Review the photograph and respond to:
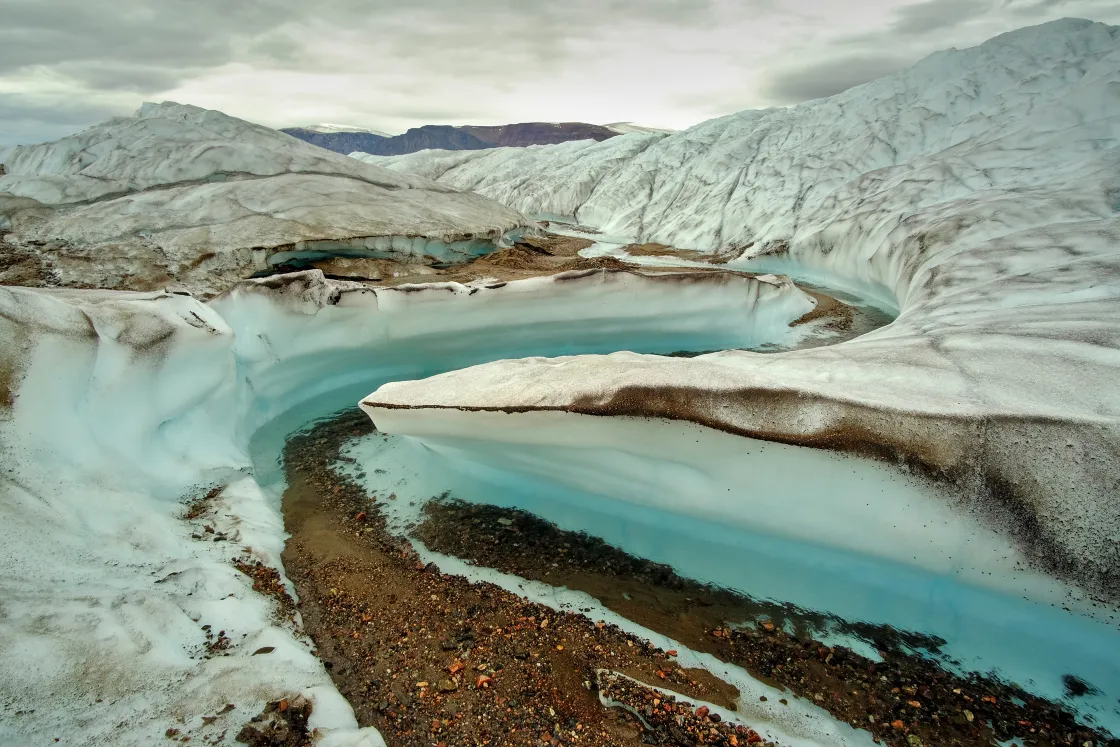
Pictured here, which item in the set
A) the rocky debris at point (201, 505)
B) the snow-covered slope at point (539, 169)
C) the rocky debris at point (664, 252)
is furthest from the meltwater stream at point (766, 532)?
the snow-covered slope at point (539, 169)

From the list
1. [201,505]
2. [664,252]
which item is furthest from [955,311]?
[664,252]

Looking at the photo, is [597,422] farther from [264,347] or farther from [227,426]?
[264,347]

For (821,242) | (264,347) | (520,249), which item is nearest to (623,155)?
(520,249)

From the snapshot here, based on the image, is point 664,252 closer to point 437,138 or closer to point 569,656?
point 569,656

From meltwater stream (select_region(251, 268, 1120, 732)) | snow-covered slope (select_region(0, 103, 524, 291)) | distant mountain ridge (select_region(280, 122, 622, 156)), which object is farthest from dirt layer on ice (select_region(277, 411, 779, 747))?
distant mountain ridge (select_region(280, 122, 622, 156))

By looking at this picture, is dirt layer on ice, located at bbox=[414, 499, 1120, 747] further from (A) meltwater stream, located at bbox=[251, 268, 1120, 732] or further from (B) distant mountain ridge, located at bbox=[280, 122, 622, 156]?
(B) distant mountain ridge, located at bbox=[280, 122, 622, 156]

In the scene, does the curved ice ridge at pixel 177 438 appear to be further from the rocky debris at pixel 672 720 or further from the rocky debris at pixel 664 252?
the rocky debris at pixel 664 252
